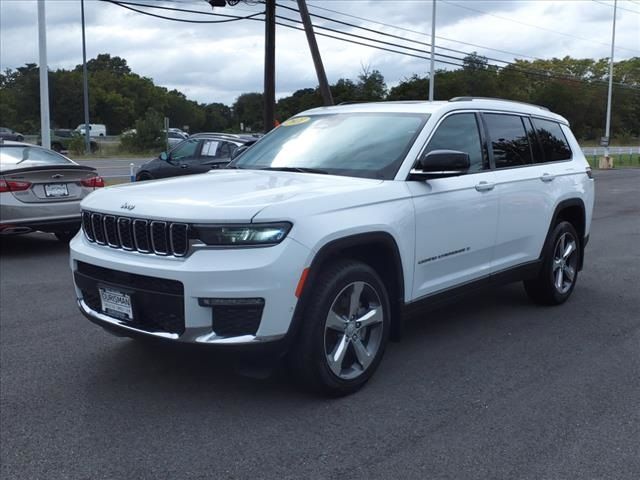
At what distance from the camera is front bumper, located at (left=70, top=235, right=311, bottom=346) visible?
149 inches

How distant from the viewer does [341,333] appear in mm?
4312

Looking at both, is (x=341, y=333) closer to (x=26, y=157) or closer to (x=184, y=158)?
(x=26, y=157)

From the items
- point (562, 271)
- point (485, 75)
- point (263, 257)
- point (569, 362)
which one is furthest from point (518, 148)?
point (485, 75)

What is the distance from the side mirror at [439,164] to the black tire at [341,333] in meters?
0.82

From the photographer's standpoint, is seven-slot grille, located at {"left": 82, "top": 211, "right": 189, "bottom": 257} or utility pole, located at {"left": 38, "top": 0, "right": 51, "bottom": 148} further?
utility pole, located at {"left": 38, "top": 0, "right": 51, "bottom": 148}

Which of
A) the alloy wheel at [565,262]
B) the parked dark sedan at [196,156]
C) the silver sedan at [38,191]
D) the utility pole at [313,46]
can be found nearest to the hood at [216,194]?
the alloy wheel at [565,262]

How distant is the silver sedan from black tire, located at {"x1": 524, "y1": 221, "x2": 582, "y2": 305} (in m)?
6.02

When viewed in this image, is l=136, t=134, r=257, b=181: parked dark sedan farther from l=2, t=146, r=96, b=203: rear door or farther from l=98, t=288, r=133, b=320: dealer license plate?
l=98, t=288, r=133, b=320: dealer license plate

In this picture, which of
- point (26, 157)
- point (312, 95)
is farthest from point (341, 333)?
point (312, 95)

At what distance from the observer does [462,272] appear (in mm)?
5309

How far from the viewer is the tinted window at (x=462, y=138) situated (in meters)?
5.22

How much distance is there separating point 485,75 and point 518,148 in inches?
2704

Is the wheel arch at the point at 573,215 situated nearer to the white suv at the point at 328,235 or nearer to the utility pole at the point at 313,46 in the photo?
the white suv at the point at 328,235

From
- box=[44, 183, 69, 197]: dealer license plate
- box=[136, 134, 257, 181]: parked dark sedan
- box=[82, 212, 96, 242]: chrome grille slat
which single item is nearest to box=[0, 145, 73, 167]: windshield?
box=[44, 183, 69, 197]: dealer license plate
